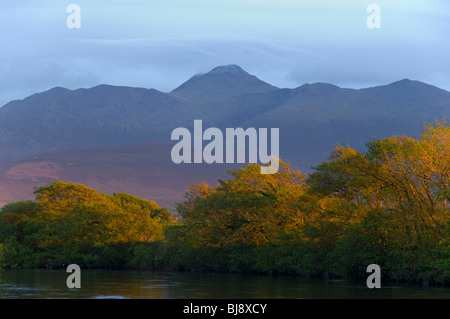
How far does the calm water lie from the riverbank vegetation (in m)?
2.77

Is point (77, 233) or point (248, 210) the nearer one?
point (248, 210)

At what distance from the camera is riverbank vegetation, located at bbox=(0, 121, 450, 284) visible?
52375 mm

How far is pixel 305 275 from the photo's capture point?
205ft

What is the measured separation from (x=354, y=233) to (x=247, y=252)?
681 inches

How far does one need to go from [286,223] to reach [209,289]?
18.8m

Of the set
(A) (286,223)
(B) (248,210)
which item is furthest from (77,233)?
(A) (286,223)

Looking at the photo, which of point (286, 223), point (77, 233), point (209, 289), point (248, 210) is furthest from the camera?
point (77, 233)

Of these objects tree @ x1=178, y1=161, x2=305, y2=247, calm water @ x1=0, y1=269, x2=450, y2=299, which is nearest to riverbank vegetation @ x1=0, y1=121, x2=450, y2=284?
tree @ x1=178, y1=161, x2=305, y2=247

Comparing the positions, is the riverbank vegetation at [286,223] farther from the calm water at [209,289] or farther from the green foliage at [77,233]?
the calm water at [209,289]

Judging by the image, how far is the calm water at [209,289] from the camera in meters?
45.0

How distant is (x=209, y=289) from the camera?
5069 centimetres

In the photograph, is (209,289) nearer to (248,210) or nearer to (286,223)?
(286,223)
